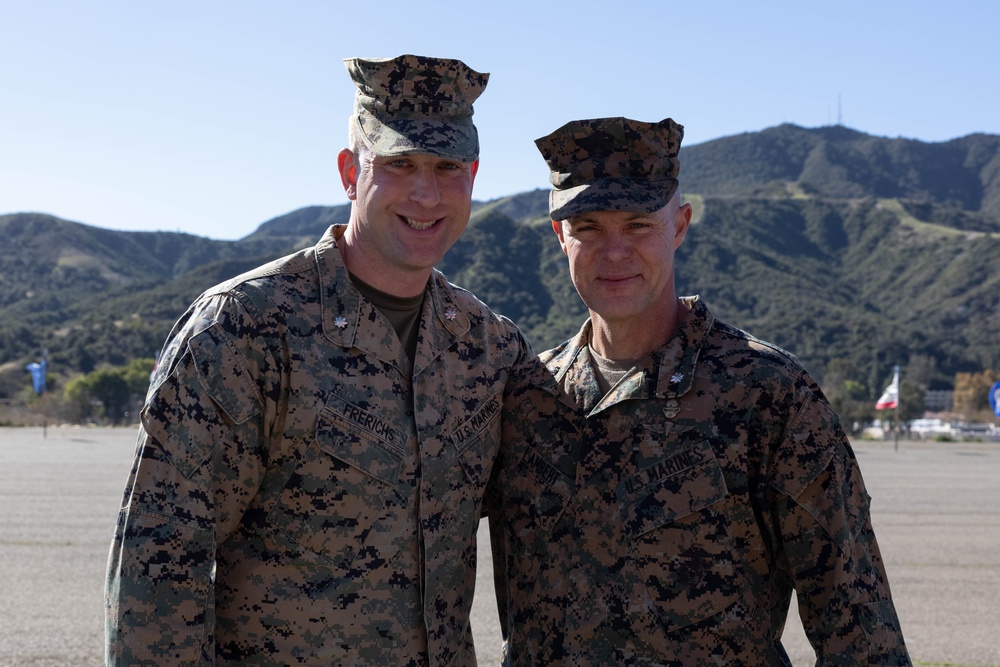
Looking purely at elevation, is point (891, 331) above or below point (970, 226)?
below

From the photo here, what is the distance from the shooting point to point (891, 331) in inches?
4151

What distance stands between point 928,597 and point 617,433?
8.32 metres

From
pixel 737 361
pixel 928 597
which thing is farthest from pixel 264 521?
pixel 928 597

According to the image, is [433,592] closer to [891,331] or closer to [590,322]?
[590,322]

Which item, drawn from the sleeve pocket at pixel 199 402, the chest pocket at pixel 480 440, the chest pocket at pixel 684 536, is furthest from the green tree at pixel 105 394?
the chest pocket at pixel 684 536

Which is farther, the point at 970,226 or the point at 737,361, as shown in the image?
the point at 970,226

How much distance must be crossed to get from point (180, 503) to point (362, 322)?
82 cm

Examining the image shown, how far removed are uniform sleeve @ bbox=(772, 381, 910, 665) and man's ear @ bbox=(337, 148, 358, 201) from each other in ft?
5.21

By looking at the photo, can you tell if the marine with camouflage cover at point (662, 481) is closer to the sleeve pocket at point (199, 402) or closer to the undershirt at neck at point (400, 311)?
the undershirt at neck at point (400, 311)

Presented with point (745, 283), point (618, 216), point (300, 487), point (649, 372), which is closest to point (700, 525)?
point (649, 372)

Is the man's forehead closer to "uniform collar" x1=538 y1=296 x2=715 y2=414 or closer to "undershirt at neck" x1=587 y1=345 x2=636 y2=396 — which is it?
"uniform collar" x1=538 y1=296 x2=715 y2=414

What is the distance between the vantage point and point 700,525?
3102 mm

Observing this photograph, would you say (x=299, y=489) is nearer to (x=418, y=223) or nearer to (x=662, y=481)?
(x=418, y=223)

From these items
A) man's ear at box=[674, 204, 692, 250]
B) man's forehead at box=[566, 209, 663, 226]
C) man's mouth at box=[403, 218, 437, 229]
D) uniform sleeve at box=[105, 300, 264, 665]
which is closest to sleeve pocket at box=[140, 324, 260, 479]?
uniform sleeve at box=[105, 300, 264, 665]
